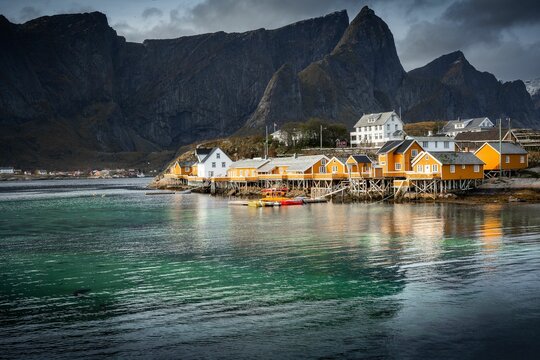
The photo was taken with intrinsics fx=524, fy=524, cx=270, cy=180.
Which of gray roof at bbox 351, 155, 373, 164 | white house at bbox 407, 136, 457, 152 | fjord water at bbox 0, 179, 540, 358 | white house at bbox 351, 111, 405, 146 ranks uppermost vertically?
white house at bbox 351, 111, 405, 146

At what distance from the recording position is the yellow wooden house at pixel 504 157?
7306 cm

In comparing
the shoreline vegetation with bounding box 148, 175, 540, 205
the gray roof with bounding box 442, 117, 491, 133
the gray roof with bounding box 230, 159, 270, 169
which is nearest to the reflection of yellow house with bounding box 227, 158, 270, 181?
the gray roof with bounding box 230, 159, 270, 169

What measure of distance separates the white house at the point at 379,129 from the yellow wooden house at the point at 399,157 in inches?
1757

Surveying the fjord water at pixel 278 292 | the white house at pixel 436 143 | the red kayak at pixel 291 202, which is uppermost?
the white house at pixel 436 143

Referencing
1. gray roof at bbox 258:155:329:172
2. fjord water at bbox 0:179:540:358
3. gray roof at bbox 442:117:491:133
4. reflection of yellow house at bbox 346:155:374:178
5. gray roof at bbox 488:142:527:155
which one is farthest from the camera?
gray roof at bbox 442:117:491:133

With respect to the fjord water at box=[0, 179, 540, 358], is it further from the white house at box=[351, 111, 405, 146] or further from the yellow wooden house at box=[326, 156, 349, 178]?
the white house at box=[351, 111, 405, 146]

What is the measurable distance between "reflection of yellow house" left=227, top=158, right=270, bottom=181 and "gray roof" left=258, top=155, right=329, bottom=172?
172cm

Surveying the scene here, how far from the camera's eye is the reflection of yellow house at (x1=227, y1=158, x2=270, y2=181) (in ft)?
316

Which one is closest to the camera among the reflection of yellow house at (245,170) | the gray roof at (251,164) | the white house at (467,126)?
the reflection of yellow house at (245,170)

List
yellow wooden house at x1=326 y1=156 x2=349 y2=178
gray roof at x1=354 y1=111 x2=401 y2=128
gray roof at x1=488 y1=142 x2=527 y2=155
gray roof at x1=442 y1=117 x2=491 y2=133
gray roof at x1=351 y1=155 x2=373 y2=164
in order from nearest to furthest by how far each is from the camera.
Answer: gray roof at x1=488 y1=142 x2=527 y2=155, gray roof at x1=351 y1=155 x2=373 y2=164, yellow wooden house at x1=326 y1=156 x2=349 y2=178, gray roof at x1=354 y1=111 x2=401 y2=128, gray roof at x1=442 y1=117 x2=491 y2=133

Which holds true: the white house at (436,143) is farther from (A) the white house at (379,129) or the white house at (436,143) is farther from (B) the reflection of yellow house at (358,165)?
(A) the white house at (379,129)

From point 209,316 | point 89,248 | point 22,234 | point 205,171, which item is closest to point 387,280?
point 209,316

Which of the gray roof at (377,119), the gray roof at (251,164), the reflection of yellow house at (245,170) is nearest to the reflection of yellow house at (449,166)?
the reflection of yellow house at (245,170)

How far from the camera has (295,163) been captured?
88.7 m
